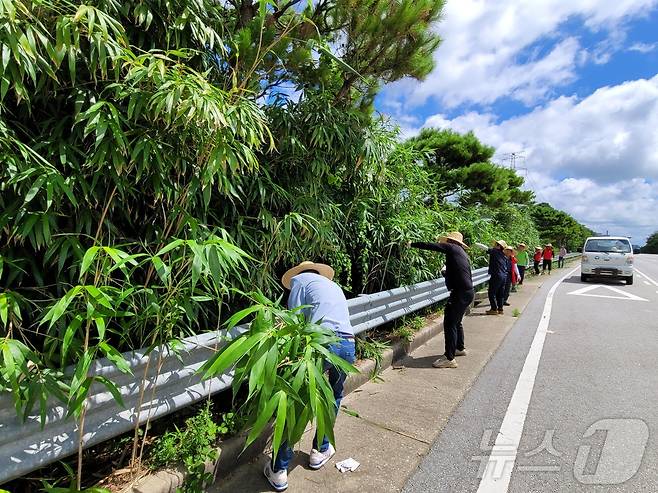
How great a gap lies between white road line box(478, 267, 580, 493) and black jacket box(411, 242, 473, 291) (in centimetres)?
119

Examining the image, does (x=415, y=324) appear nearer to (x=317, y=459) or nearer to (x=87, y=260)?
(x=317, y=459)

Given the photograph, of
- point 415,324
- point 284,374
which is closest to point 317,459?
point 284,374

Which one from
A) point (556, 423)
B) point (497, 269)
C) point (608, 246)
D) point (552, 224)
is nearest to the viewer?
point (556, 423)

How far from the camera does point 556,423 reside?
10.6 feet

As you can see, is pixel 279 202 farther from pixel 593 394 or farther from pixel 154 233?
pixel 593 394

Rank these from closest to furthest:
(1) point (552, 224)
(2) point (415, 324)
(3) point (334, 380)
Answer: (3) point (334, 380)
(2) point (415, 324)
(1) point (552, 224)

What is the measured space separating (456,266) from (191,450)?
363 cm

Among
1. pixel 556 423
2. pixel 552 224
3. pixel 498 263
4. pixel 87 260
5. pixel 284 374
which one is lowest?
pixel 556 423

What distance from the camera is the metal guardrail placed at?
63.7 inches

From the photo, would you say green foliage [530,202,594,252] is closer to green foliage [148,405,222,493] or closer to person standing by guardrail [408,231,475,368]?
person standing by guardrail [408,231,475,368]

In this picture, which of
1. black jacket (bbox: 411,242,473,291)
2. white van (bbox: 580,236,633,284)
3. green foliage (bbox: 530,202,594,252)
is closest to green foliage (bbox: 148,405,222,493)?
black jacket (bbox: 411,242,473,291)

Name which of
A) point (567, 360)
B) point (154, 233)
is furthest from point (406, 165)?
point (154, 233)

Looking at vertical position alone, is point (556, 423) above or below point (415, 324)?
below

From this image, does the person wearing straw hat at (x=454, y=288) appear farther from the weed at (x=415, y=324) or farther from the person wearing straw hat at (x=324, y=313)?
the person wearing straw hat at (x=324, y=313)
